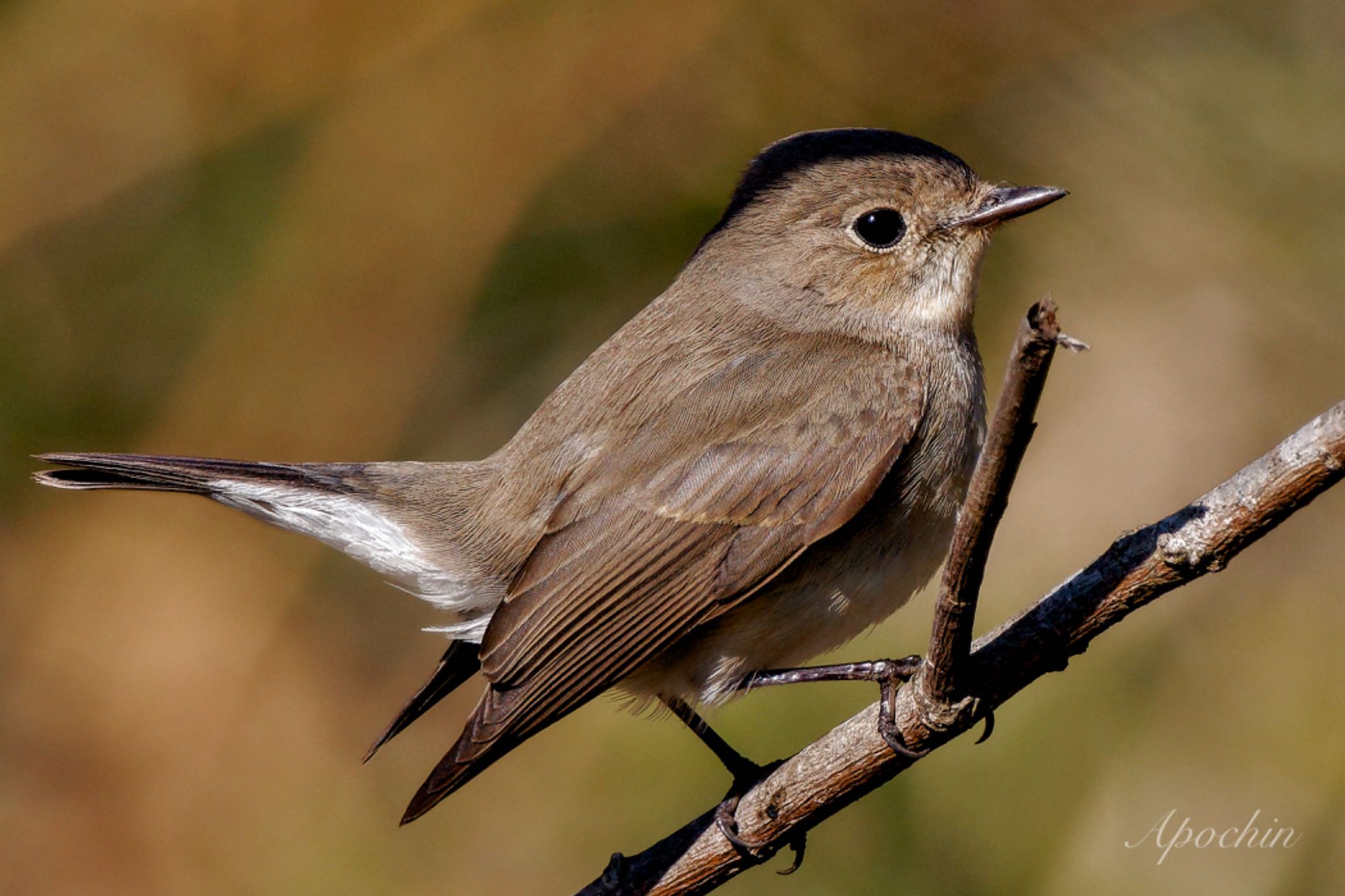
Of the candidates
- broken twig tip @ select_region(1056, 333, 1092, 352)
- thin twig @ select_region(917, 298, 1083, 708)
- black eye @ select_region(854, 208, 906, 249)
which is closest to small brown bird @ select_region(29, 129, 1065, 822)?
black eye @ select_region(854, 208, 906, 249)

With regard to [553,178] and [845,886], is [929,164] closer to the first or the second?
[553,178]

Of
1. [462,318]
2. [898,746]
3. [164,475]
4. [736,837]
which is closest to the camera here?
[898,746]

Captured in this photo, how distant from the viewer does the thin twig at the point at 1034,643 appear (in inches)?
83.8

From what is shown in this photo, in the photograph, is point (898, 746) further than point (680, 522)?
No

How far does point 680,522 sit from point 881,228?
2.94 ft

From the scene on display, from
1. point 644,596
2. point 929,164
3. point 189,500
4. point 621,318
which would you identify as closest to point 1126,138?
point 929,164

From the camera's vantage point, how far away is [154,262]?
435cm

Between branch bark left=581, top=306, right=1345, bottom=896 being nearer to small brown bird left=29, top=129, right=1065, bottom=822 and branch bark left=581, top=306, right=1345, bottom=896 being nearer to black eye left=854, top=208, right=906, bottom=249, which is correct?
small brown bird left=29, top=129, right=1065, bottom=822

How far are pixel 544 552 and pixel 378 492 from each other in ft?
1.75

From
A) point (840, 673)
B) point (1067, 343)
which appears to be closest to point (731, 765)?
point (840, 673)

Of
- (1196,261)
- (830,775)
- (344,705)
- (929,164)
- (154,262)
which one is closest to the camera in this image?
(830,775)

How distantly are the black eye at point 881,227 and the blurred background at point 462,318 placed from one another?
503 millimetres

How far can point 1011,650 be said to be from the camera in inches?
96.7
